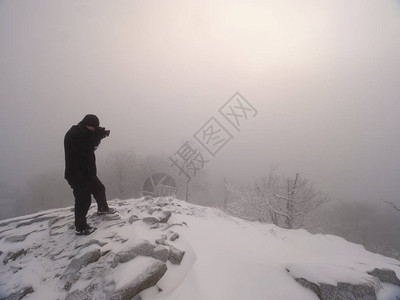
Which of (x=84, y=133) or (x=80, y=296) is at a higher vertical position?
(x=84, y=133)

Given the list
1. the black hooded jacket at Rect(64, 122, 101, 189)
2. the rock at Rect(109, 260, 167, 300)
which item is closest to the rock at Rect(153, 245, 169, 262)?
the rock at Rect(109, 260, 167, 300)

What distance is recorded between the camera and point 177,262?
342cm

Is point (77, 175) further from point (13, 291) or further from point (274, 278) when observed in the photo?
point (274, 278)

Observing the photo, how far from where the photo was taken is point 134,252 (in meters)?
3.31

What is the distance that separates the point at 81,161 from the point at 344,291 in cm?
509

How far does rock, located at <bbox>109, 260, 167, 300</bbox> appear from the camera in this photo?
8.46 ft

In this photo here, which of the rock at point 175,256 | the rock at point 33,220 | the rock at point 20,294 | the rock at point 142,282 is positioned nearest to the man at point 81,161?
the rock at point 20,294

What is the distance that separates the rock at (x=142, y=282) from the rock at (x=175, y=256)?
35 cm

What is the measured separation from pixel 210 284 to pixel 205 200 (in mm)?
36843

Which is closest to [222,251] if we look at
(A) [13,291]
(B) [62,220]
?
(A) [13,291]

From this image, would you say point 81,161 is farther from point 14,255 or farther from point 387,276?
point 387,276

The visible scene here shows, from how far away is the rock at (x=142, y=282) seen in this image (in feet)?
8.46

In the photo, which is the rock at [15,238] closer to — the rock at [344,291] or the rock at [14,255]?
the rock at [14,255]

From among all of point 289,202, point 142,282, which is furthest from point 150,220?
point 289,202
